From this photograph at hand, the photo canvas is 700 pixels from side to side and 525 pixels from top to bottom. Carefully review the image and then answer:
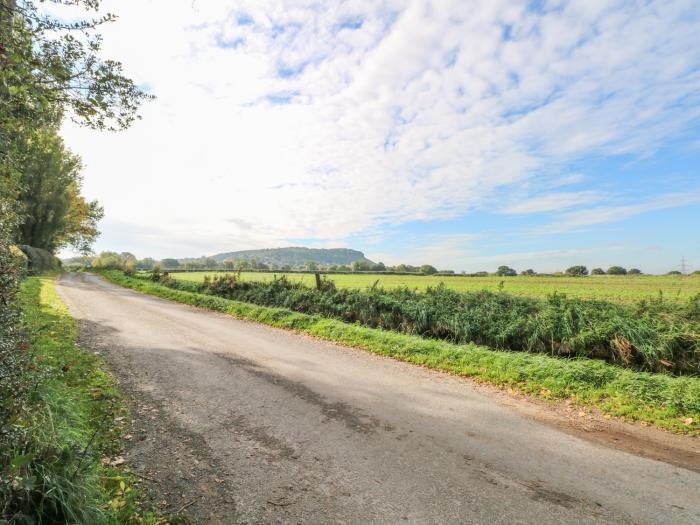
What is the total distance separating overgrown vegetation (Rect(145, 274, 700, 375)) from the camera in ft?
25.2

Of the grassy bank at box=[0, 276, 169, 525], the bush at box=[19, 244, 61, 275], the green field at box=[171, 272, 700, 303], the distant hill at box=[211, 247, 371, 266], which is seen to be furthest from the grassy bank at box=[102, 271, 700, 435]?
the distant hill at box=[211, 247, 371, 266]

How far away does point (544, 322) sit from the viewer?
9297 mm

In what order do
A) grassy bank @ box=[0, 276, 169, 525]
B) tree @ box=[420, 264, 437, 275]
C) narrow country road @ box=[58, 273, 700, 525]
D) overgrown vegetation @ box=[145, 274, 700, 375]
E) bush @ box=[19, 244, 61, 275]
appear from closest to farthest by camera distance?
1. grassy bank @ box=[0, 276, 169, 525]
2. narrow country road @ box=[58, 273, 700, 525]
3. overgrown vegetation @ box=[145, 274, 700, 375]
4. bush @ box=[19, 244, 61, 275]
5. tree @ box=[420, 264, 437, 275]

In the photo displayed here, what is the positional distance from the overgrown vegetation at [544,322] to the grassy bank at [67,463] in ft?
29.0

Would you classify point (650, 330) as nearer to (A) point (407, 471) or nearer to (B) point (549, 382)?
(B) point (549, 382)

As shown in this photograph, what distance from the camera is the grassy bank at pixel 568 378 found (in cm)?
577

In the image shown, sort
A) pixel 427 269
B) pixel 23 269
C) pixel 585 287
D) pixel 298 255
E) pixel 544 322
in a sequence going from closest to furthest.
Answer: pixel 23 269 → pixel 544 322 → pixel 585 287 → pixel 427 269 → pixel 298 255

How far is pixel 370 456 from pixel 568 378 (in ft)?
16.4

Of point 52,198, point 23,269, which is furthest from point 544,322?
point 52,198

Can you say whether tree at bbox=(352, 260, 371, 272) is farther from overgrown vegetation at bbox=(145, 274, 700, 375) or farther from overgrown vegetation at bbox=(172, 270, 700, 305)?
overgrown vegetation at bbox=(145, 274, 700, 375)

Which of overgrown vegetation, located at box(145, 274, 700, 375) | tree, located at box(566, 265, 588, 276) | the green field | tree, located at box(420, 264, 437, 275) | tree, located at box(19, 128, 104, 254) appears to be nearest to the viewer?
overgrown vegetation, located at box(145, 274, 700, 375)

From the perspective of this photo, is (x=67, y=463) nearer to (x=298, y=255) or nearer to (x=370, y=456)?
(x=370, y=456)

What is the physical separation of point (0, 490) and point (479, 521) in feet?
12.4

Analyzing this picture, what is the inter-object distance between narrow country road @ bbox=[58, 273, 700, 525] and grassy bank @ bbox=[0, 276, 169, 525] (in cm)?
32
